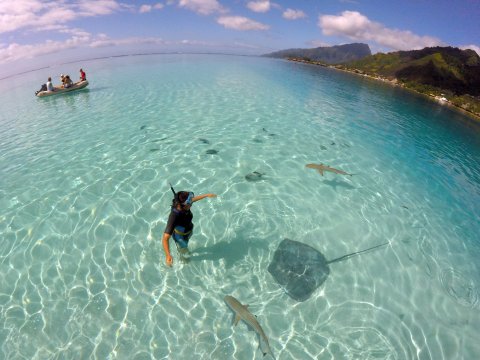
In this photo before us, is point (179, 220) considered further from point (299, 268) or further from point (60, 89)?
point (60, 89)

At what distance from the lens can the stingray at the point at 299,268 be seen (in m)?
7.12

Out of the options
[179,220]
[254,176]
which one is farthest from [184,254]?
[254,176]

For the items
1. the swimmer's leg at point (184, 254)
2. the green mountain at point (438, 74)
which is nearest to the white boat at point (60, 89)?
the swimmer's leg at point (184, 254)

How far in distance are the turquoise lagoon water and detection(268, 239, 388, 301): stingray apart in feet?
0.75

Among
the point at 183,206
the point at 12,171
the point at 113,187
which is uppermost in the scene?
the point at 183,206

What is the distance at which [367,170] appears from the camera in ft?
45.4

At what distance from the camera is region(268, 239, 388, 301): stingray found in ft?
23.4

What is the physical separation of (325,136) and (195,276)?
14.2 meters

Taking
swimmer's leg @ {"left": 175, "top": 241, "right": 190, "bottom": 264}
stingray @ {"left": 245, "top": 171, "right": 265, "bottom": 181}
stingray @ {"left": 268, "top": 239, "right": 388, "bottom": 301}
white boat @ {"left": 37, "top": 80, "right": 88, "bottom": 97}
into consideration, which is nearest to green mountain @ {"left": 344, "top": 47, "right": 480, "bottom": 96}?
stingray @ {"left": 245, "top": 171, "right": 265, "bottom": 181}

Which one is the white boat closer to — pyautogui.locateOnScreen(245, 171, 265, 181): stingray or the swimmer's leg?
pyautogui.locateOnScreen(245, 171, 265, 181): stingray

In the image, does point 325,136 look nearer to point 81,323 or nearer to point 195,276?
point 195,276

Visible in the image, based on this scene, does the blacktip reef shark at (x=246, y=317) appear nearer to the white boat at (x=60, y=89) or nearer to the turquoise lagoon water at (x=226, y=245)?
the turquoise lagoon water at (x=226, y=245)

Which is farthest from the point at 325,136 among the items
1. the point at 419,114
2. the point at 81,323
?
the point at 419,114

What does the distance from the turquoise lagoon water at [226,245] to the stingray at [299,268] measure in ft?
0.75
